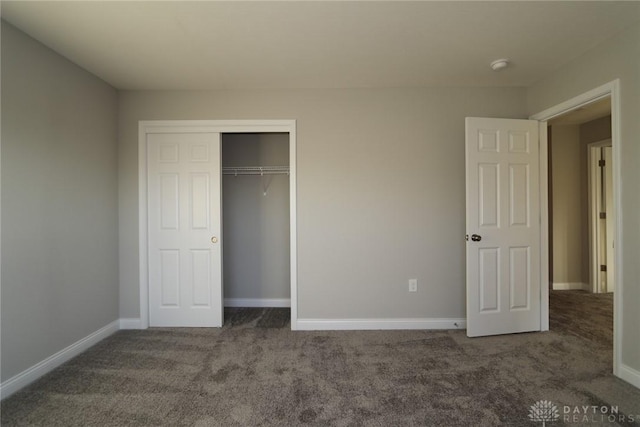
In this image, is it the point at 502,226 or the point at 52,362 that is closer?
the point at 52,362

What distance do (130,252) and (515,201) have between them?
389 cm

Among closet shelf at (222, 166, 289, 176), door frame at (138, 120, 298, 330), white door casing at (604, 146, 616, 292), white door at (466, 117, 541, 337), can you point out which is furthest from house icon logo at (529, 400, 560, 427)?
white door casing at (604, 146, 616, 292)

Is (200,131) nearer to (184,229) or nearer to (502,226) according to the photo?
(184,229)

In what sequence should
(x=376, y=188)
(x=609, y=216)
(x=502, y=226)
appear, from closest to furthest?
(x=502, y=226) < (x=376, y=188) < (x=609, y=216)

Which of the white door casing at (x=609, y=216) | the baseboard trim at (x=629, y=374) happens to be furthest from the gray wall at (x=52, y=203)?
the white door casing at (x=609, y=216)

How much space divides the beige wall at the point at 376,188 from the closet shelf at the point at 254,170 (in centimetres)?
76

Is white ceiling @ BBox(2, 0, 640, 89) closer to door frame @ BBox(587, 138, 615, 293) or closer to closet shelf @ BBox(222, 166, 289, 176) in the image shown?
closet shelf @ BBox(222, 166, 289, 176)

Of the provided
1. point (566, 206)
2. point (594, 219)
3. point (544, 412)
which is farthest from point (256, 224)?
point (594, 219)

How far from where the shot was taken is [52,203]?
7.49ft

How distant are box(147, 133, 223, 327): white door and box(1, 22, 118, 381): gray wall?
382 mm

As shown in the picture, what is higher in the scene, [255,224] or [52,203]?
[52,203]

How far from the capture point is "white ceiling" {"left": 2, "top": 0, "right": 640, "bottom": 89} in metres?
1.85

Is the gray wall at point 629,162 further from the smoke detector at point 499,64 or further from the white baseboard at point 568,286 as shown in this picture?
the white baseboard at point 568,286

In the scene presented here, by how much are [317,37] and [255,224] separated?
236 cm
